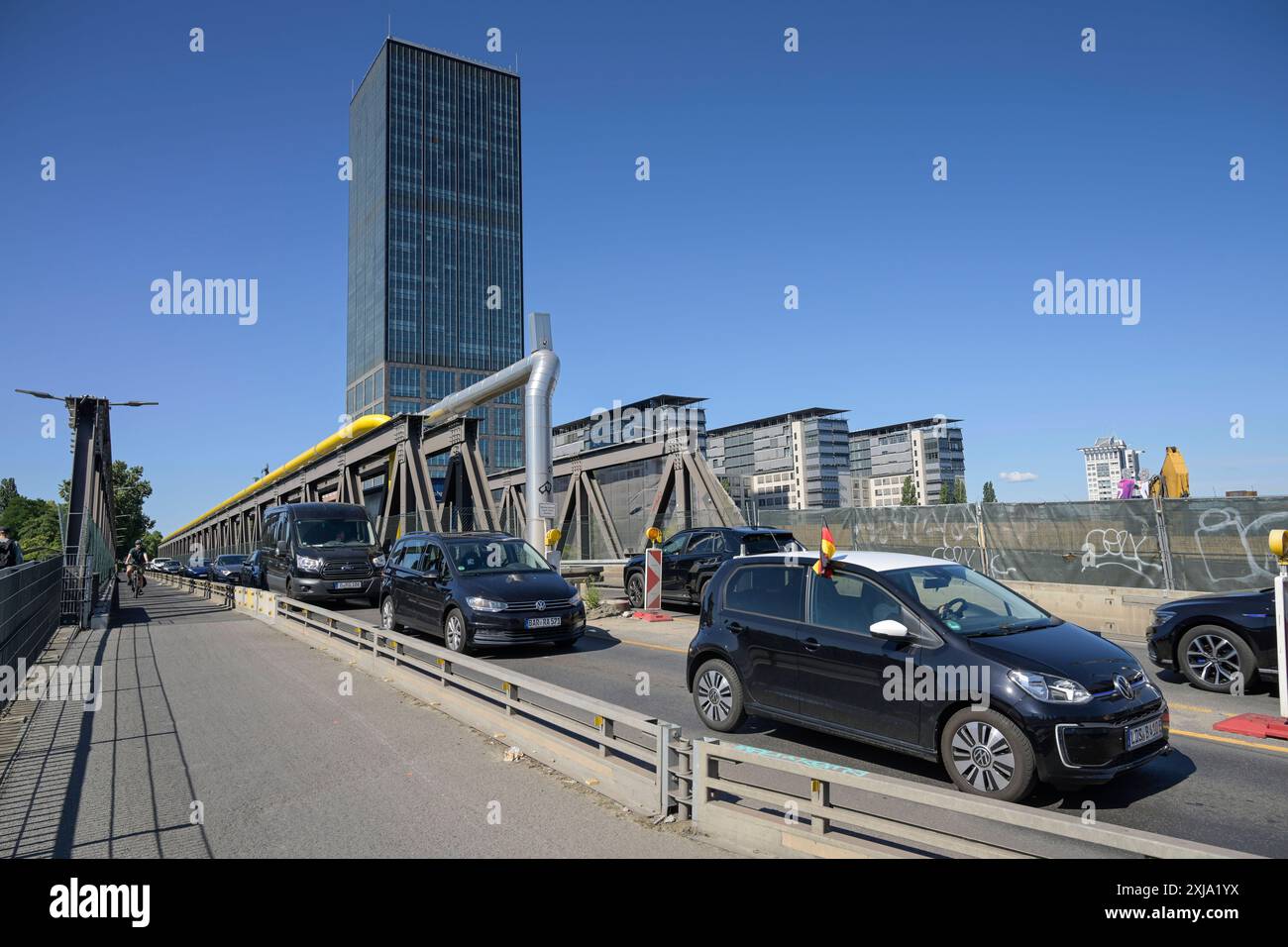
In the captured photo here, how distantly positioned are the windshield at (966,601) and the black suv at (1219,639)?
11.3 feet

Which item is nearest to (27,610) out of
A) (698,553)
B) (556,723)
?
(556,723)

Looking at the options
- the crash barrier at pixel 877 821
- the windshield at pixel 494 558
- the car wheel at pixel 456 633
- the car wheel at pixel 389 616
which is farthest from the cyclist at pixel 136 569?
the crash barrier at pixel 877 821

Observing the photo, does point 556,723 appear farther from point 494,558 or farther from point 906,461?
point 906,461

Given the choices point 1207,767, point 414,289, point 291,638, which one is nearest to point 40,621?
point 291,638

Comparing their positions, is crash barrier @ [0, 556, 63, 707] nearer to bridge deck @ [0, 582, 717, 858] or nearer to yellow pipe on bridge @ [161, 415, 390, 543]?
bridge deck @ [0, 582, 717, 858]

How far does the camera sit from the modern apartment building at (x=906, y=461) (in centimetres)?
11638

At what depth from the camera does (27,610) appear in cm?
1086

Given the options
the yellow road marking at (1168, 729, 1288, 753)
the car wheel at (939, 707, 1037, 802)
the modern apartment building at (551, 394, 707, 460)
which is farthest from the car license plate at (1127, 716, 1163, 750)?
the modern apartment building at (551, 394, 707, 460)

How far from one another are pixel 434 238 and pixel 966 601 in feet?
444

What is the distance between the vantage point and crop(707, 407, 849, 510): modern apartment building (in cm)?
10259

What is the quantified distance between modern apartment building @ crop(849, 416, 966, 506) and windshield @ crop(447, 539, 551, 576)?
10490 centimetres

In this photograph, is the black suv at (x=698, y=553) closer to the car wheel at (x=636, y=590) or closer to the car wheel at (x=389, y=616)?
the car wheel at (x=636, y=590)
